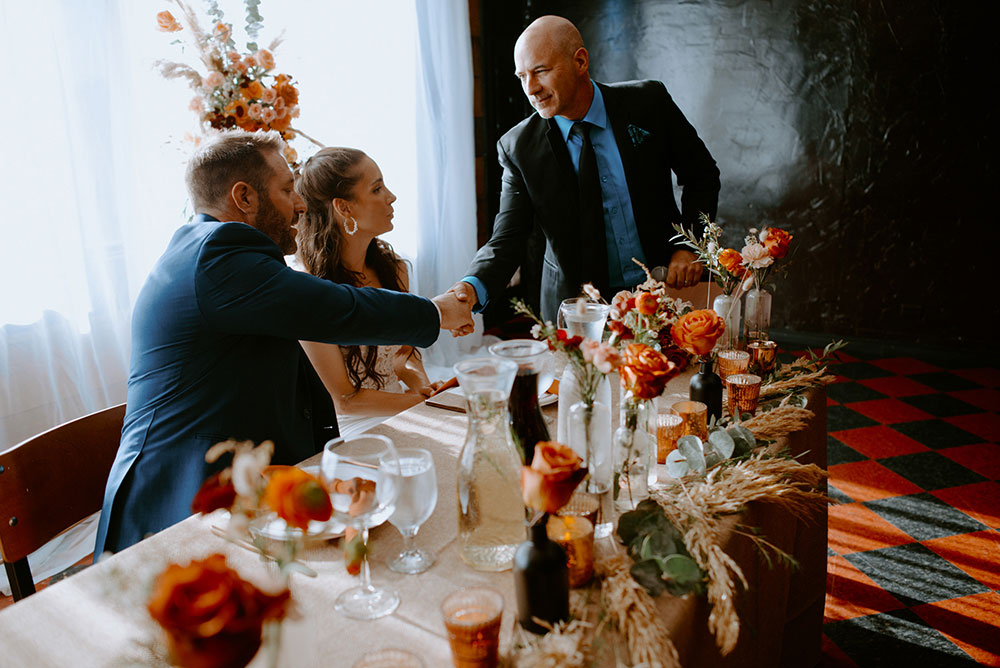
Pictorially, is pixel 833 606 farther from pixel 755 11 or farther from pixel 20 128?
pixel 755 11

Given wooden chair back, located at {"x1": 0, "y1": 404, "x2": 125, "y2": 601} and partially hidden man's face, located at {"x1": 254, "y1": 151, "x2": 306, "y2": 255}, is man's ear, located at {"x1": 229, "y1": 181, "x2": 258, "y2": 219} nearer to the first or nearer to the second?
partially hidden man's face, located at {"x1": 254, "y1": 151, "x2": 306, "y2": 255}

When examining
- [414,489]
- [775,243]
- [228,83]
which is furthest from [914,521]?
[228,83]

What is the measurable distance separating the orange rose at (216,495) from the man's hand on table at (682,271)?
1710 mm

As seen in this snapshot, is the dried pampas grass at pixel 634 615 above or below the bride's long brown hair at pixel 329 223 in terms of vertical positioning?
below

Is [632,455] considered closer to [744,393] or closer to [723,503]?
[723,503]

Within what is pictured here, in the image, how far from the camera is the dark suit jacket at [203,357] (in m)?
1.42

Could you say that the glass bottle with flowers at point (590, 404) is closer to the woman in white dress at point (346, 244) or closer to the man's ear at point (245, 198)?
the man's ear at point (245, 198)

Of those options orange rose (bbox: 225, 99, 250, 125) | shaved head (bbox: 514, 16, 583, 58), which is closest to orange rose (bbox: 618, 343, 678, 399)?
A: orange rose (bbox: 225, 99, 250, 125)

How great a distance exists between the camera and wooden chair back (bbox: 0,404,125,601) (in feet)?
4.11

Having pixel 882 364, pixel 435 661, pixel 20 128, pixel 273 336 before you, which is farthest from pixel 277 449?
pixel 882 364

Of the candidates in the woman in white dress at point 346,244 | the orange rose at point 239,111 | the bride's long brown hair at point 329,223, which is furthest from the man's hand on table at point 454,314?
the orange rose at point 239,111

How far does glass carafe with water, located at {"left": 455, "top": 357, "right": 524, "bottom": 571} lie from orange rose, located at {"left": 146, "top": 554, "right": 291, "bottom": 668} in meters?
0.41

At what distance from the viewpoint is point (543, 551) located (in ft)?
2.58

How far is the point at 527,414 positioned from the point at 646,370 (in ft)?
0.67
